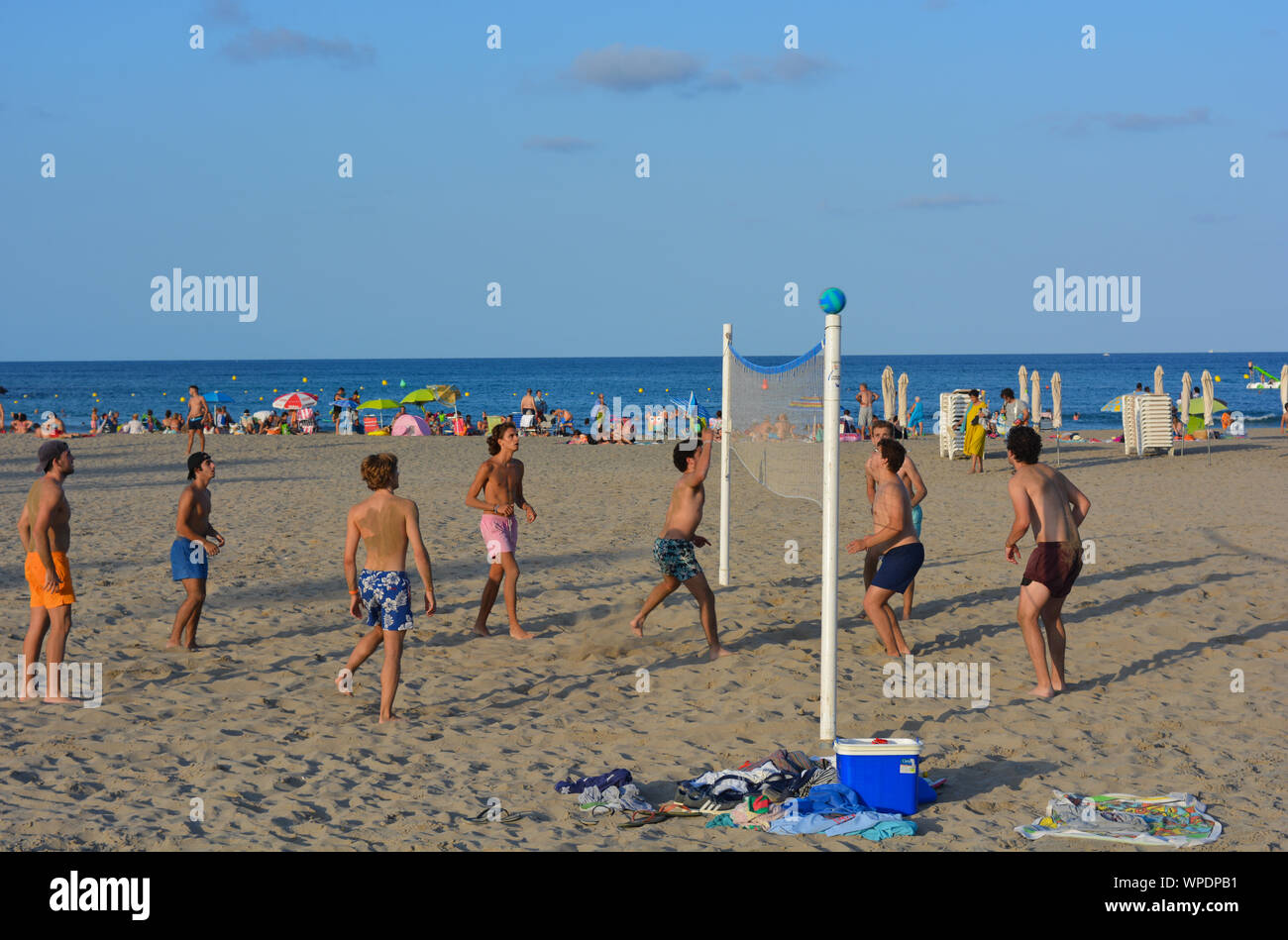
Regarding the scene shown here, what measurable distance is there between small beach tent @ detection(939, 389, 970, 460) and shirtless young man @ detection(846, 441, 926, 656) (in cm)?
1608

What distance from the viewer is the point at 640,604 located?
941 centimetres

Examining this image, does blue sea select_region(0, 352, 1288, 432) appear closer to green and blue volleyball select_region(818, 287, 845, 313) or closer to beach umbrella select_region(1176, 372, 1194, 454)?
beach umbrella select_region(1176, 372, 1194, 454)

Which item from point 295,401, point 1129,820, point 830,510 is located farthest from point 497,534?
point 295,401

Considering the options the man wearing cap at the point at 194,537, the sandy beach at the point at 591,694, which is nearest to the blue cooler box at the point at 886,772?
the sandy beach at the point at 591,694

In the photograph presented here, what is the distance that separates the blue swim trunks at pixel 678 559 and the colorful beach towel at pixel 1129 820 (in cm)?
311

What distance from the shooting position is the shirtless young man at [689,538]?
761 centimetres

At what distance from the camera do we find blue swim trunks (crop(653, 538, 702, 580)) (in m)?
7.59

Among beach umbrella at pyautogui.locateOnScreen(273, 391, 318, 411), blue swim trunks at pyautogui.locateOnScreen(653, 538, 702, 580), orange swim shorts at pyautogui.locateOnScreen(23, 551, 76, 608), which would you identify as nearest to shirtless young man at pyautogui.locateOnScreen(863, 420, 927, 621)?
blue swim trunks at pyautogui.locateOnScreen(653, 538, 702, 580)

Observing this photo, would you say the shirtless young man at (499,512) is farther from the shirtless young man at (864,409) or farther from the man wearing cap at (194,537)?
the shirtless young man at (864,409)

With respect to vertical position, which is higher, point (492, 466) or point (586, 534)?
point (492, 466)
